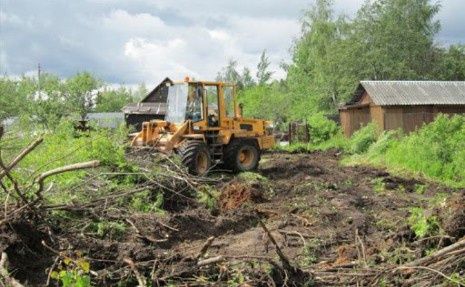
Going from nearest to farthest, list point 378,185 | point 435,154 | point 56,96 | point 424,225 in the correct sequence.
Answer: point 424,225, point 378,185, point 435,154, point 56,96

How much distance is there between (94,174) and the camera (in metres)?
10.2

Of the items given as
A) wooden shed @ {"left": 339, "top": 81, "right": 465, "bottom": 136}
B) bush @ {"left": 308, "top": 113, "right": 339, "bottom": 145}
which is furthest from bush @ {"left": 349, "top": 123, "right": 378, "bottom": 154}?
bush @ {"left": 308, "top": 113, "right": 339, "bottom": 145}

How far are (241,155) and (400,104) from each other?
59.3ft

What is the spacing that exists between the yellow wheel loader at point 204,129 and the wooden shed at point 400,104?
16.5 m

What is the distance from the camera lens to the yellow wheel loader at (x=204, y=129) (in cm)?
1498

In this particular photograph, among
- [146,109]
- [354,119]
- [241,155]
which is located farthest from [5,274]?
[354,119]

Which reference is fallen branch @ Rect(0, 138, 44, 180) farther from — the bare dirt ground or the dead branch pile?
the dead branch pile

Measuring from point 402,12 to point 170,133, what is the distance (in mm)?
35685

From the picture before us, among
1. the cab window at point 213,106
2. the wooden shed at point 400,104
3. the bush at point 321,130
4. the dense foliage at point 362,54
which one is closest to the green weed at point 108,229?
the cab window at point 213,106

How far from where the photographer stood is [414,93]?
34438 mm

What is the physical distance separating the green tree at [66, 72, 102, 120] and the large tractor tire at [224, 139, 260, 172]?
167 ft

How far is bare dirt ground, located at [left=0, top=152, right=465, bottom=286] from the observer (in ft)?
18.6

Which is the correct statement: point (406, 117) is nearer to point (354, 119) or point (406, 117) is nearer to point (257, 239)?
point (354, 119)

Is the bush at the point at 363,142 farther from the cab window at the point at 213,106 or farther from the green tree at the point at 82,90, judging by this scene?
the green tree at the point at 82,90
